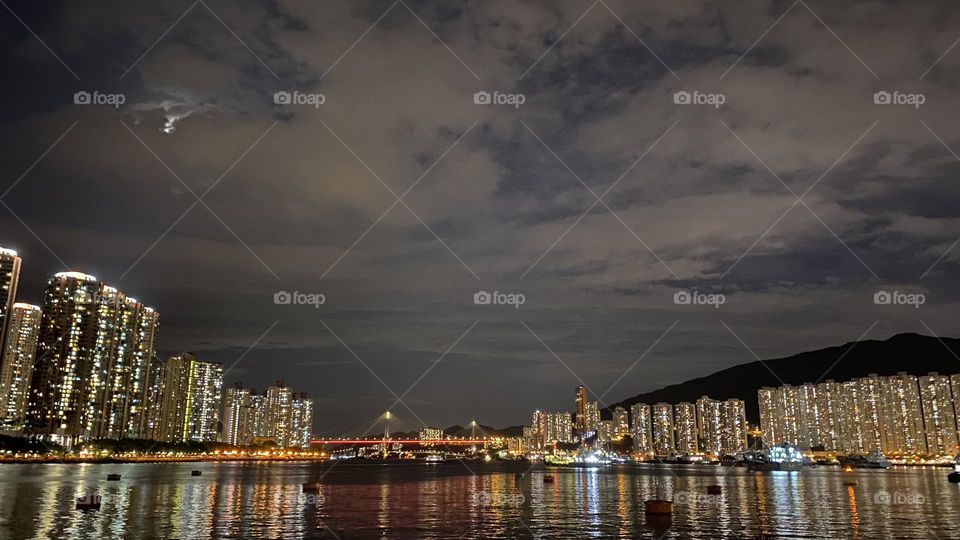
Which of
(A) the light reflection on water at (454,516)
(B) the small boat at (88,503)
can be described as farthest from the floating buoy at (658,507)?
(B) the small boat at (88,503)

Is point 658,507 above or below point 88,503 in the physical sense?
below

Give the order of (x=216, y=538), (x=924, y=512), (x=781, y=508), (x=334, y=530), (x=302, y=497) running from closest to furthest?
(x=216, y=538) < (x=334, y=530) < (x=924, y=512) < (x=781, y=508) < (x=302, y=497)

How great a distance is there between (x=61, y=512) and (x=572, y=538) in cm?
3959

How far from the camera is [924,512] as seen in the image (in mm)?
59719

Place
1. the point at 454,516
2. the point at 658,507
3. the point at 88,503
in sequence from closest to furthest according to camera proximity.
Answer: the point at 454,516 < the point at 658,507 < the point at 88,503

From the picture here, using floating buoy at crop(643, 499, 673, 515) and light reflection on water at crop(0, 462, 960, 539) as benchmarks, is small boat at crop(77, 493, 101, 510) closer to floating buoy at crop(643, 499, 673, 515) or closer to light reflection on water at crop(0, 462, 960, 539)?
light reflection on water at crop(0, 462, 960, 539)

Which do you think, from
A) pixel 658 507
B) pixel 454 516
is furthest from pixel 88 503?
pixel 658 507

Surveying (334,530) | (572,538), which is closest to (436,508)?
(334,530)

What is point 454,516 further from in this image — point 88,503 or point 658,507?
point 88,503

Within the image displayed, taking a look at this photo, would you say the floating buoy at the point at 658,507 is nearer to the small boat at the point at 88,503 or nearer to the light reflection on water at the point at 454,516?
the light reflection on water at the point at 454,516

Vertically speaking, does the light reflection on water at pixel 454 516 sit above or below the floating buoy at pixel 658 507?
below

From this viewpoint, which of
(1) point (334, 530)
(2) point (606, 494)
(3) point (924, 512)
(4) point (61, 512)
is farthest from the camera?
(2) point (606, 494)

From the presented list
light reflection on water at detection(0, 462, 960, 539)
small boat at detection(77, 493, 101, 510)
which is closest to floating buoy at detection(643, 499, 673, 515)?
light reflection on water at detection(0, 462, 960, 539)

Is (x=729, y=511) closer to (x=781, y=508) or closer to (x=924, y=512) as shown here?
(x=781, y=508)
